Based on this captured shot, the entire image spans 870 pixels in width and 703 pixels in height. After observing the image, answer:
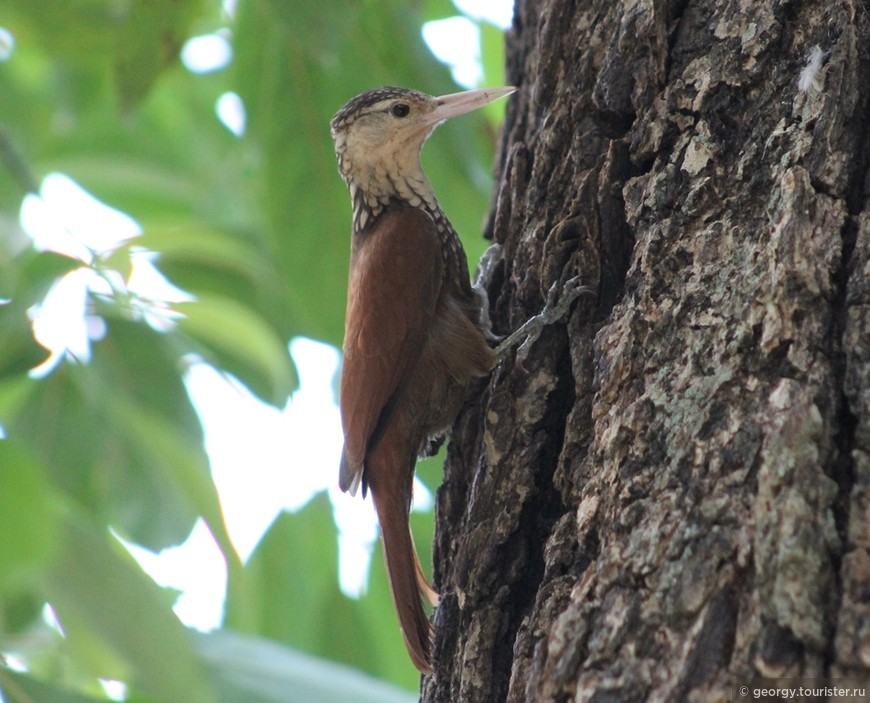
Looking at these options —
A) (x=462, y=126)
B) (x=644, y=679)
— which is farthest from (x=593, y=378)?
(x=462, y=126)

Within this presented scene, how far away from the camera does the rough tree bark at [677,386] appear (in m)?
1.47

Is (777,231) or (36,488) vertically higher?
(777,231)

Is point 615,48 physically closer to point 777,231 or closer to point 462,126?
point 777,231

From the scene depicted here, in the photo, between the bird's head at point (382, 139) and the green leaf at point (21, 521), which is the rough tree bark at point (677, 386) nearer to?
the green leaf at point (21, 521)

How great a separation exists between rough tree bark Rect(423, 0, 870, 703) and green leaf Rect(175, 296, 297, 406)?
0.78m

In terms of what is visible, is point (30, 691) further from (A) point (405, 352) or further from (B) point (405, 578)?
(A) point (405, 352)

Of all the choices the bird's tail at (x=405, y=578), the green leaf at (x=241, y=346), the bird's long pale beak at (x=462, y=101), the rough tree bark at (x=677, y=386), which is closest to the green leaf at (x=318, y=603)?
the green leaf at (x=241, y=346)

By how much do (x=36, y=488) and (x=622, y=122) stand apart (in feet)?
4.90

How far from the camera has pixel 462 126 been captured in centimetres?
353

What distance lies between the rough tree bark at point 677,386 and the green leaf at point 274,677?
21cm


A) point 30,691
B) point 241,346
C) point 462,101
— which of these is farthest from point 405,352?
point 30,691

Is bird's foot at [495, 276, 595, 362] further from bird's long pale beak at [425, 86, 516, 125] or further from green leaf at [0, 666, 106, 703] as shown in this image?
green leaf at [0, 666, 106, 703]

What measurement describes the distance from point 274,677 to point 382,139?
6.90 ft

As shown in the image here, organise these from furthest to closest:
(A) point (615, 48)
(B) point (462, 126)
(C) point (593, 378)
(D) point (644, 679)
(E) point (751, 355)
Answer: (B) point (462, 126) < (A) point (615, 48) < (C) point (593, 378) < (E) point (751, 355) < (D) point (644, 679)
